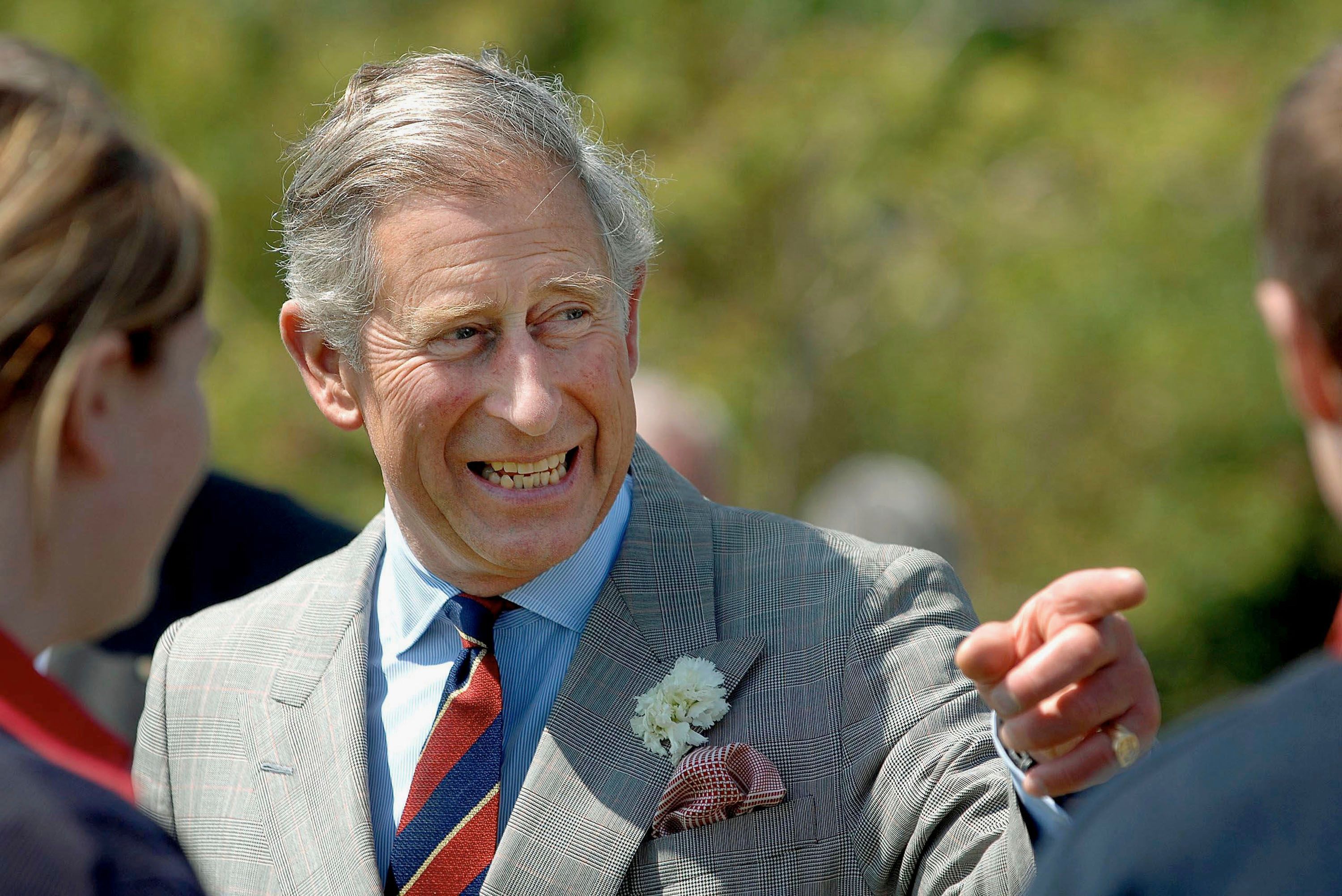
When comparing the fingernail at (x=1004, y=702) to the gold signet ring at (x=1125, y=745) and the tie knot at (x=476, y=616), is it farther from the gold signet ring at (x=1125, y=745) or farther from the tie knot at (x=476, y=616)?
the tie knot at (x=476, y=616)

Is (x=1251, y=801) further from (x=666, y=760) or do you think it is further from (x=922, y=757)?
(x=666, y=760)

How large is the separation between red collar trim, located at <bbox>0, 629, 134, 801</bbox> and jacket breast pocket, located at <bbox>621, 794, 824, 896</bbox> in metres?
0.90

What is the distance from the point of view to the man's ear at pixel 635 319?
2854 mm

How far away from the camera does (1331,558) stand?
11.4m

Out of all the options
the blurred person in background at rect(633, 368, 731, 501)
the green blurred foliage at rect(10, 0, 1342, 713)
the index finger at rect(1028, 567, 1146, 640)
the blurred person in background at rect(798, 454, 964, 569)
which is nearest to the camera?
the index finger at rect(1028, 567, 1146, 640)

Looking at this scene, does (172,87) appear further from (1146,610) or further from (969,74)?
(1146,610)

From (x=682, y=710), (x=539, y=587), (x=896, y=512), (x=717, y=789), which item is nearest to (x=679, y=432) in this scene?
(x=896, y=512)

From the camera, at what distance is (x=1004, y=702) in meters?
1.92

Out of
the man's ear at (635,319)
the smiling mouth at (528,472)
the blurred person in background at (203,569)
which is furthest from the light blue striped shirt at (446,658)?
the blurred person in background at (203,569)

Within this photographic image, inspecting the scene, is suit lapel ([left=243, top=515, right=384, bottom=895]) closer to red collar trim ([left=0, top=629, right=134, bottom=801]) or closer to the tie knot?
the tie knot

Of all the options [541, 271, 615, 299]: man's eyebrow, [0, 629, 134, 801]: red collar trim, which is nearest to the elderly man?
[541, 271, 615, 299]: man's eyebrow

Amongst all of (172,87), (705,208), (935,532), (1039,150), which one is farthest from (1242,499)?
(172,87)

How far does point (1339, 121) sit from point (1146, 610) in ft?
33.6

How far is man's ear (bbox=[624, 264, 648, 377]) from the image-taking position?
9.36 ft
